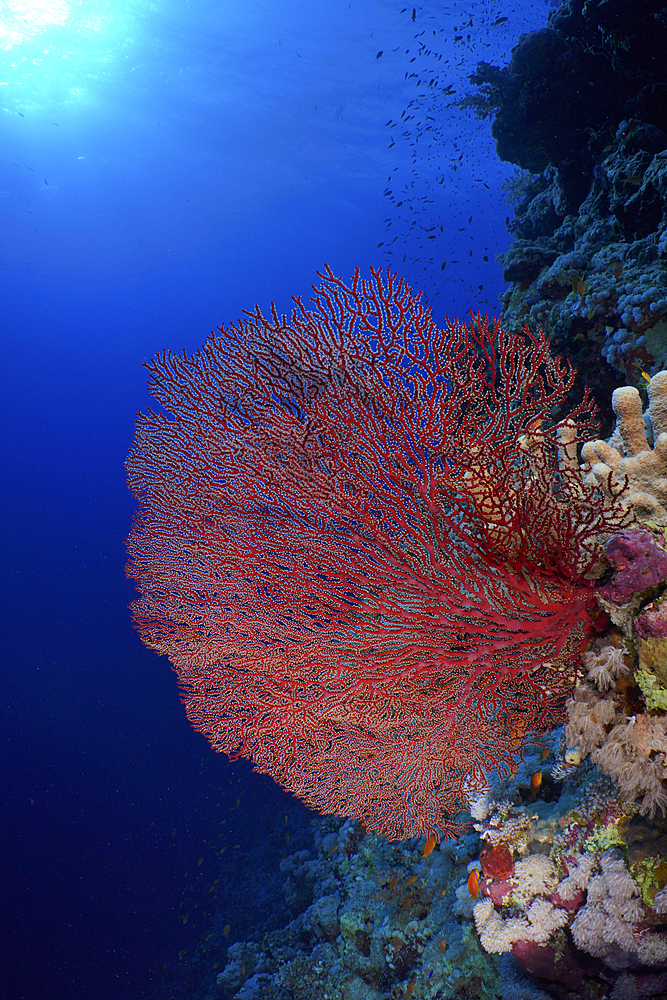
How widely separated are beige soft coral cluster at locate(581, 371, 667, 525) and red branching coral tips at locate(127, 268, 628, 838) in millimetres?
231

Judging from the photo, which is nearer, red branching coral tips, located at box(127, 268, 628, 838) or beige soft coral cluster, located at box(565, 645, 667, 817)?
beige soft coral cluster, located at box(565, 645, 667, 817)

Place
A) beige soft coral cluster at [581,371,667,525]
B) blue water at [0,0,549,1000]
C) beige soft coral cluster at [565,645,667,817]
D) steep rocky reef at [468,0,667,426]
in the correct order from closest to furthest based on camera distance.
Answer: beige soft coral cluster at [565,645,667,817] → beige soft coral cluster at [581,371,667,525] → steep rocky reef at [468,0,667,426] → blue water at [0,0,549,1000]

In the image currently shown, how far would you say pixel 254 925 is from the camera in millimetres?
10836

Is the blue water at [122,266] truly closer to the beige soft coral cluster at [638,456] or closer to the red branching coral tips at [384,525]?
the beige soft coral cluster at [638,456]

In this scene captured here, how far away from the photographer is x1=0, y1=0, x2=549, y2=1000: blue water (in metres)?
19.0

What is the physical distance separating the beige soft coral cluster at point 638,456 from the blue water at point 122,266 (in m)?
13.4

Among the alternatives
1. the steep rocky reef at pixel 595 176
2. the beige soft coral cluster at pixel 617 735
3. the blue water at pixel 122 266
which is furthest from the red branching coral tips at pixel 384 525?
the blue water at pixel 122 266

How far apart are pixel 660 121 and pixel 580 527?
22.6ft

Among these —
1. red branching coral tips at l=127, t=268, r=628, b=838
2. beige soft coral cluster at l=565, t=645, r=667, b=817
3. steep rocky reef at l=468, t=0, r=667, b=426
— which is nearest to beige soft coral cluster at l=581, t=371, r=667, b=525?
red branching coral tips at l=127, t=268, r=628, b=838

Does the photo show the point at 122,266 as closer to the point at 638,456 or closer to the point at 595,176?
the point at 595,176

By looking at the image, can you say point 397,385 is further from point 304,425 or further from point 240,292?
point 240,292

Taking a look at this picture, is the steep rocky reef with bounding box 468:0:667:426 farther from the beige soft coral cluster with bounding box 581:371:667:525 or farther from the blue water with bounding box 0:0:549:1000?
the blue water with bounding box 0:0:549:1000

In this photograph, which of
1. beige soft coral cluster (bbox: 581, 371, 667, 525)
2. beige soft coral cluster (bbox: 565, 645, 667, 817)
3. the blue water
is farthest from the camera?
the blue water

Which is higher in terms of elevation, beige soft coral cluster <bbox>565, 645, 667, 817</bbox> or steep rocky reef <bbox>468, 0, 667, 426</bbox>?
steep rocky reef <bbox>468, 0, 667, 426</bbox>
